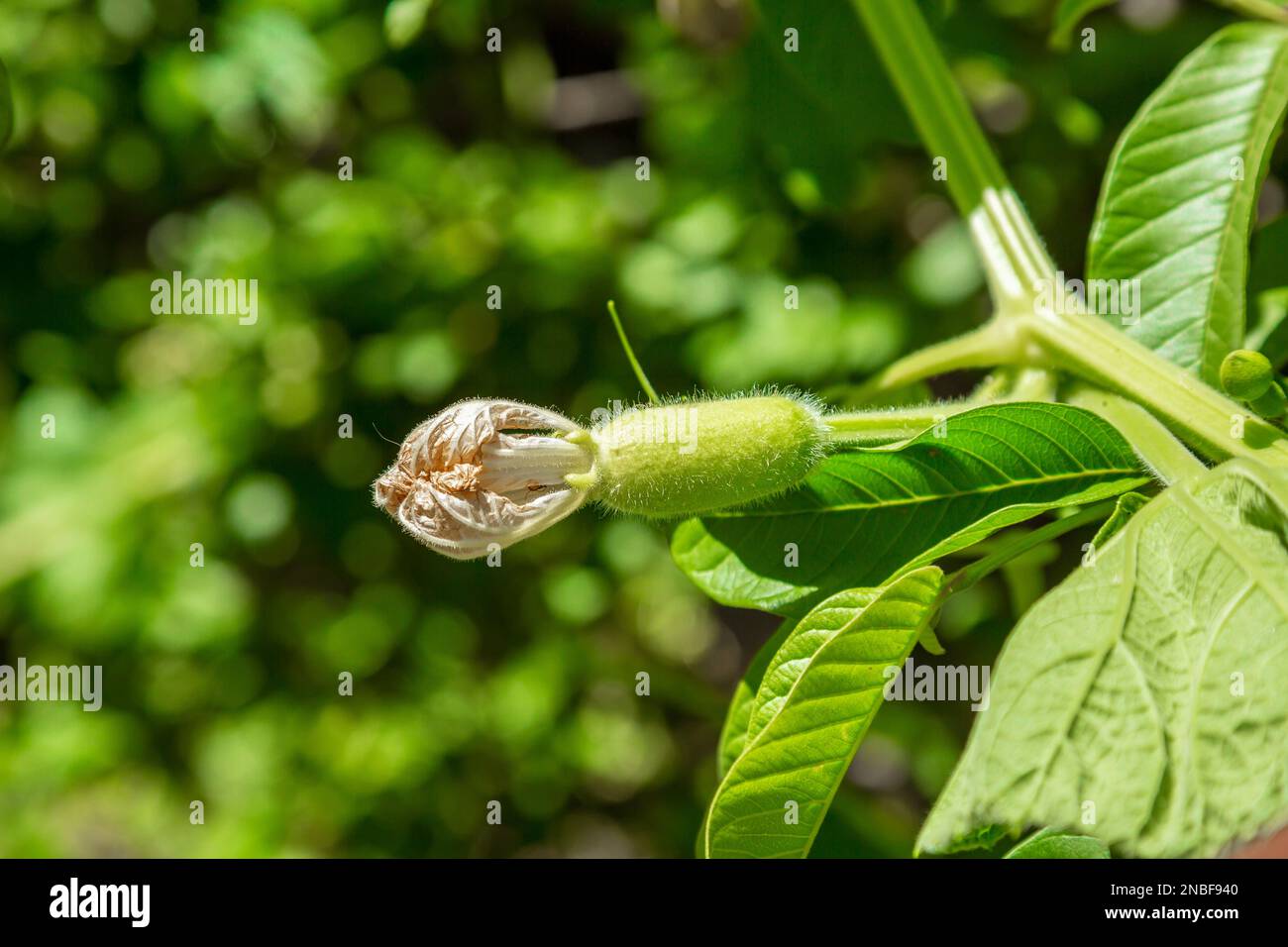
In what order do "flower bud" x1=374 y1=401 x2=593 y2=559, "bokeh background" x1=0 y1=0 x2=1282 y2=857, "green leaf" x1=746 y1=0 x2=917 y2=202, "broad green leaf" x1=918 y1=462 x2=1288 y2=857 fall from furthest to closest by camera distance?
"bokeh background" x1=0 y1=0 x2=1282 y2=857 < "green leaf" x1=746 y1=0 x2=917 y2=202 < "flower bud" x1=374 y1=401 x2=593 y2=559 < "broad green leaf" x1=918 y1=462 x2=1288 y2=857

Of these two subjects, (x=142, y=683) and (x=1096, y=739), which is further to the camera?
(x=142, y=683)

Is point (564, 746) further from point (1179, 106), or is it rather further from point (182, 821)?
point (1179, 106)

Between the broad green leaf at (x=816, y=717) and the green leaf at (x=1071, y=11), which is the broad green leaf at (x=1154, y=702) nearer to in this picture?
the broad green leaf at (x=816, y=717)

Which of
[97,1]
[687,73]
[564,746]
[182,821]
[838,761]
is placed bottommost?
[182,821]

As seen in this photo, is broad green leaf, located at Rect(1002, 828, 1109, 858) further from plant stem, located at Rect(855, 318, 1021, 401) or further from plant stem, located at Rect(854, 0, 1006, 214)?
plant stem, located at Rect(854, 0, 1006, 214)

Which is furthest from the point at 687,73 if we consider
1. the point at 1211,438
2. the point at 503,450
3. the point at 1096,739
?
the point at 1096,739

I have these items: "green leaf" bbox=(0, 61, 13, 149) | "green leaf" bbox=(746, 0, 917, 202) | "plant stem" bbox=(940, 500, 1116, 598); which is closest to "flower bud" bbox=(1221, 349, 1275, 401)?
"plant stem" bbox=(940, 500, 1116, 598)

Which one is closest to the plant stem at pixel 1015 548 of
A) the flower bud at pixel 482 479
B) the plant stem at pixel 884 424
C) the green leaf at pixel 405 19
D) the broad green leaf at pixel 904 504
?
the broad green leaf at pixel 904 504
